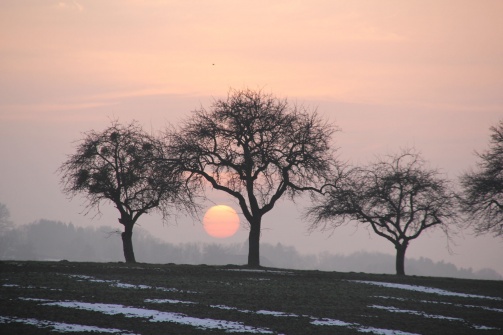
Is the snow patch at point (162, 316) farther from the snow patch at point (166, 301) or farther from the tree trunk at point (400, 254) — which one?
the tree trunk at point (400, 254)

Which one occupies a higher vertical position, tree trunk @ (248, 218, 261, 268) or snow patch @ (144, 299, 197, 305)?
tree trunk @ (248, 218, 261, 268)

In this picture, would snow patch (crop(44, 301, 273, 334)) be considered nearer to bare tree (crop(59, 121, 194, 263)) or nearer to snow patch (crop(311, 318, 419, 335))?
snow patch (crop(311, 318, 419, 335))

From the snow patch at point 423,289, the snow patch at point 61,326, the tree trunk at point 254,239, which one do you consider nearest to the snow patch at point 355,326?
the snow patch at point 61,326

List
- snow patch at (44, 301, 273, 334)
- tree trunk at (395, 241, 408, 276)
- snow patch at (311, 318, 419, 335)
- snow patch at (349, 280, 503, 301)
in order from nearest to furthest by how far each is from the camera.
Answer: snow patch at (44, 301, 273, 334), snow patch at (311, 318, 419, 335), snow patch at (349, 280, 503, 301), tree trunk at (395, 241, 408, 276)

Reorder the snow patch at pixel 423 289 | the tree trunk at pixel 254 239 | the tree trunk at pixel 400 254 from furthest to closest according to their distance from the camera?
the tree trunk at pixel 400 254 → the tree trunk at pixel 254 239 → the snow patch at pixel 423 289

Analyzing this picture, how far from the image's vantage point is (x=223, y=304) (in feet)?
88.7

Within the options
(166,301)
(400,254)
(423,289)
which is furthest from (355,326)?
(400,254)

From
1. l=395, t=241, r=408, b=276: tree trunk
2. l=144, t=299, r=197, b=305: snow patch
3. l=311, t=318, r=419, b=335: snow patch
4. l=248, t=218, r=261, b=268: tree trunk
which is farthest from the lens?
l=395, t=241, r=408, b=276: tree trunk

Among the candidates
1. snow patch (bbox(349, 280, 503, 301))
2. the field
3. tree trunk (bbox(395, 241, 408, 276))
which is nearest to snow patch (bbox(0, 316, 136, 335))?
the field

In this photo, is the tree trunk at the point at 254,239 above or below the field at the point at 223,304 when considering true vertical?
above

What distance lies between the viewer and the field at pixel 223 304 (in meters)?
22.0

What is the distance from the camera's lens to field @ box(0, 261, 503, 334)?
22.0m

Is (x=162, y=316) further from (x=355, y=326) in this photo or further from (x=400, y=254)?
(x=400, y=254)

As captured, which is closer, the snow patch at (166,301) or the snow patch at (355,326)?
the snow patch at (355,326)
